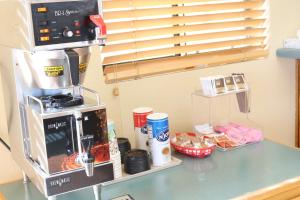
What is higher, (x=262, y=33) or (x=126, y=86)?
(x=262, y=33)

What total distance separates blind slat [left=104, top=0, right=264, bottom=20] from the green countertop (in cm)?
63

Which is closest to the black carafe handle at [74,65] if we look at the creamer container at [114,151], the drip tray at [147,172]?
the creamer container at [114,151]

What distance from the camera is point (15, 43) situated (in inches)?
45.0

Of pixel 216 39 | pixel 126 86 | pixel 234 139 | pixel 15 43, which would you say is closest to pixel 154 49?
pixel 126 86

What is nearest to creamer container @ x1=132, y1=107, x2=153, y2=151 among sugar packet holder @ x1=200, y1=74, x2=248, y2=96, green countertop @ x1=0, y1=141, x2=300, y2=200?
green countertop @ x1=0, y1=141, x2=300, y2=200

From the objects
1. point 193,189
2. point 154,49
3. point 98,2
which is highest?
point 98,2

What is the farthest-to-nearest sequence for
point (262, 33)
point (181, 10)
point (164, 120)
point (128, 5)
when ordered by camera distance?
point (262, 33) < point (181, 10) < point (128, 5) < point (164, 120)

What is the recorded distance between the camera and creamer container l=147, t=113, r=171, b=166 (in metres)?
1.52

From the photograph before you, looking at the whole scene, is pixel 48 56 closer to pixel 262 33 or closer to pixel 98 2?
pixel 98 2

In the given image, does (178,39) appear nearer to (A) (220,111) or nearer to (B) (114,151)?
(A) (220,111)

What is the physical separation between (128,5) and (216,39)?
20.1 inches

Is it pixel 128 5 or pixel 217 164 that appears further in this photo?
pixel 128 5

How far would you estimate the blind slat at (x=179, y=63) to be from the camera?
5.75 ft

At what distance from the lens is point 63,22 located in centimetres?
106
